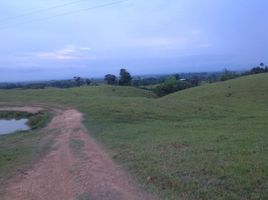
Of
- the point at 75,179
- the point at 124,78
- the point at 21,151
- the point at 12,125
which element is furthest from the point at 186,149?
the point at 124,78

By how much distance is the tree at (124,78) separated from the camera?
76312 mm

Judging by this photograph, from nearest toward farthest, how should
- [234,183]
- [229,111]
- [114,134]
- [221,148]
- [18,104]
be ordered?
[234,183]
[221,148]
[114,134]
[229,111]
[18,104]

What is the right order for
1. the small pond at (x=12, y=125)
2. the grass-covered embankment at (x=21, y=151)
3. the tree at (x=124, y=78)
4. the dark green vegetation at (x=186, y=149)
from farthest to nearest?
the tree at (x=124, y=78), the small pond at (x=12, y=125), the grass-covered embankment at (x=21, y=151), the dark green vegetation at (x=186, y=149)

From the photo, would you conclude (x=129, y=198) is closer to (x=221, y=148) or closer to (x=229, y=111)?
(x=221, y=148)

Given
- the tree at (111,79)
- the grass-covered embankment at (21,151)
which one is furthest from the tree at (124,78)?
the grass-covered embankment at (21,151)

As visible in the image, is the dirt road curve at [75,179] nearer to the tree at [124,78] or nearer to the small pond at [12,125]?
the small pond at [12,125]

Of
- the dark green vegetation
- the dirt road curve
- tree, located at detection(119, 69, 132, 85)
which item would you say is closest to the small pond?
the dark green vegetation

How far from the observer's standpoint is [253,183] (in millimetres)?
7938

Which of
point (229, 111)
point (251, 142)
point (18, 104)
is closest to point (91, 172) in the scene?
point (251, 142)

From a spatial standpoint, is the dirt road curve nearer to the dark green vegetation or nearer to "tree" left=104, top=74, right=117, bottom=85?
the dark green vegetation

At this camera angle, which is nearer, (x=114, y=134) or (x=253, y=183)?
(x=253, y=183)

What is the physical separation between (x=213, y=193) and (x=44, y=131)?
1227cm

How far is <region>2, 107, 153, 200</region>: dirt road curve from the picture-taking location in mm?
7957

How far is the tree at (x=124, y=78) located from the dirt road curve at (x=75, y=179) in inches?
2460
